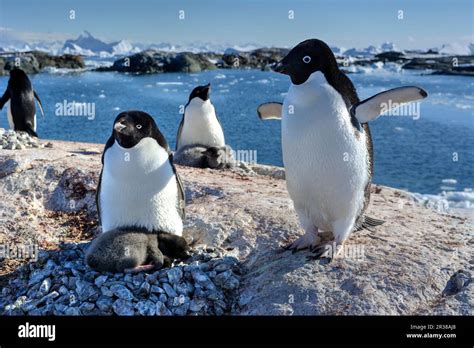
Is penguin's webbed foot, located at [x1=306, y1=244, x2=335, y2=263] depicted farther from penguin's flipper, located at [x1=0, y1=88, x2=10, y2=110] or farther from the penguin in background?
penguin's flipper, located at [x1=0, y1=88, x2=10, y2=110]

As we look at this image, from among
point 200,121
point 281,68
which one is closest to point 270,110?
point 281,68

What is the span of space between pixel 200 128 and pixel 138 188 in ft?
14.6

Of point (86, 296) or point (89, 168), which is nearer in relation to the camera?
point (86, 296)

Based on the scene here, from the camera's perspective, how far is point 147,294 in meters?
3.69

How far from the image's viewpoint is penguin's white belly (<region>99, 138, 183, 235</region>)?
3.92 meters

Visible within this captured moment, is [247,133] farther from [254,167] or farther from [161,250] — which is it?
[161,250]

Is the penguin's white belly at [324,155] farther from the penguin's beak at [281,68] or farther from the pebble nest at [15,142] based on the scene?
the pebble nest at [15,142]

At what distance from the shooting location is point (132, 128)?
12.7 feet

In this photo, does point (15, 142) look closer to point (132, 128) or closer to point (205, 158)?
point (205, 158)

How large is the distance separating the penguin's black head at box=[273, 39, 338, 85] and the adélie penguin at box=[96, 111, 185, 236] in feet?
3.46

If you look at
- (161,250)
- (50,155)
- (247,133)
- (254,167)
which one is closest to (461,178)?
(254,167)

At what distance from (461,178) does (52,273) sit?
1173cm

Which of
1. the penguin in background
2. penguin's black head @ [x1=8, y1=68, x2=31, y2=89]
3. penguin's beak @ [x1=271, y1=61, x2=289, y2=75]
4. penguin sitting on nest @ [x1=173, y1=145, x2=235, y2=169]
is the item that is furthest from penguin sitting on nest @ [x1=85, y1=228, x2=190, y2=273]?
penguin's black head @ [x1=8, y1=68, x2=31, y2=89]

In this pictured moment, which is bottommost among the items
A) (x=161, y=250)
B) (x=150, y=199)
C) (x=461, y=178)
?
(x=461, y=178)
